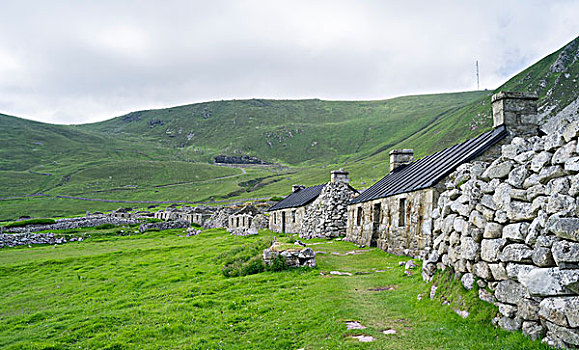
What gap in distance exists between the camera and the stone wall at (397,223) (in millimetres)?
17719

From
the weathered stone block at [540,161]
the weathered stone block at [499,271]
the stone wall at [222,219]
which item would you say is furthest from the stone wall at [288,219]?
the weathered stone block at [540,161]

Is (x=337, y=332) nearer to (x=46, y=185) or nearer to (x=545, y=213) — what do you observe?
(x=545, y=213)

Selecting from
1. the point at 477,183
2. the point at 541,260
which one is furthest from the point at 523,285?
the point at 477,183

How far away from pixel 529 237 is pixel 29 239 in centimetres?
4986

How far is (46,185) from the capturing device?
593 feet

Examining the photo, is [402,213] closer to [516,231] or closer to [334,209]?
[334,209]

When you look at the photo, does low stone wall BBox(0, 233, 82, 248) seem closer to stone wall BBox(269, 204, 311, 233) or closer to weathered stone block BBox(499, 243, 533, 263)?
stone wall BBox(269, 204, 311, 233)

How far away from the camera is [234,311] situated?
1213cm

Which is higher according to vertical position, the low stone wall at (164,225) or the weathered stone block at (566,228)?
the weathered stone block at (566,228)

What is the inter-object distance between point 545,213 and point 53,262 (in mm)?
31261

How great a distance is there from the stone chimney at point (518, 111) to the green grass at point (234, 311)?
9.16m

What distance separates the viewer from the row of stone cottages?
18406mm

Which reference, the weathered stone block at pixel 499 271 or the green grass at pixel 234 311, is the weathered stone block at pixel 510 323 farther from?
the weathered stone block at pixel 499 271

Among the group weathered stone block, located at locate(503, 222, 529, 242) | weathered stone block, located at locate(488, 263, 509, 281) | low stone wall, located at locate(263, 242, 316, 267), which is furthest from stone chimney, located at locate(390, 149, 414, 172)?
weathered stone block, located at locate(503, 222, 529, 242)
